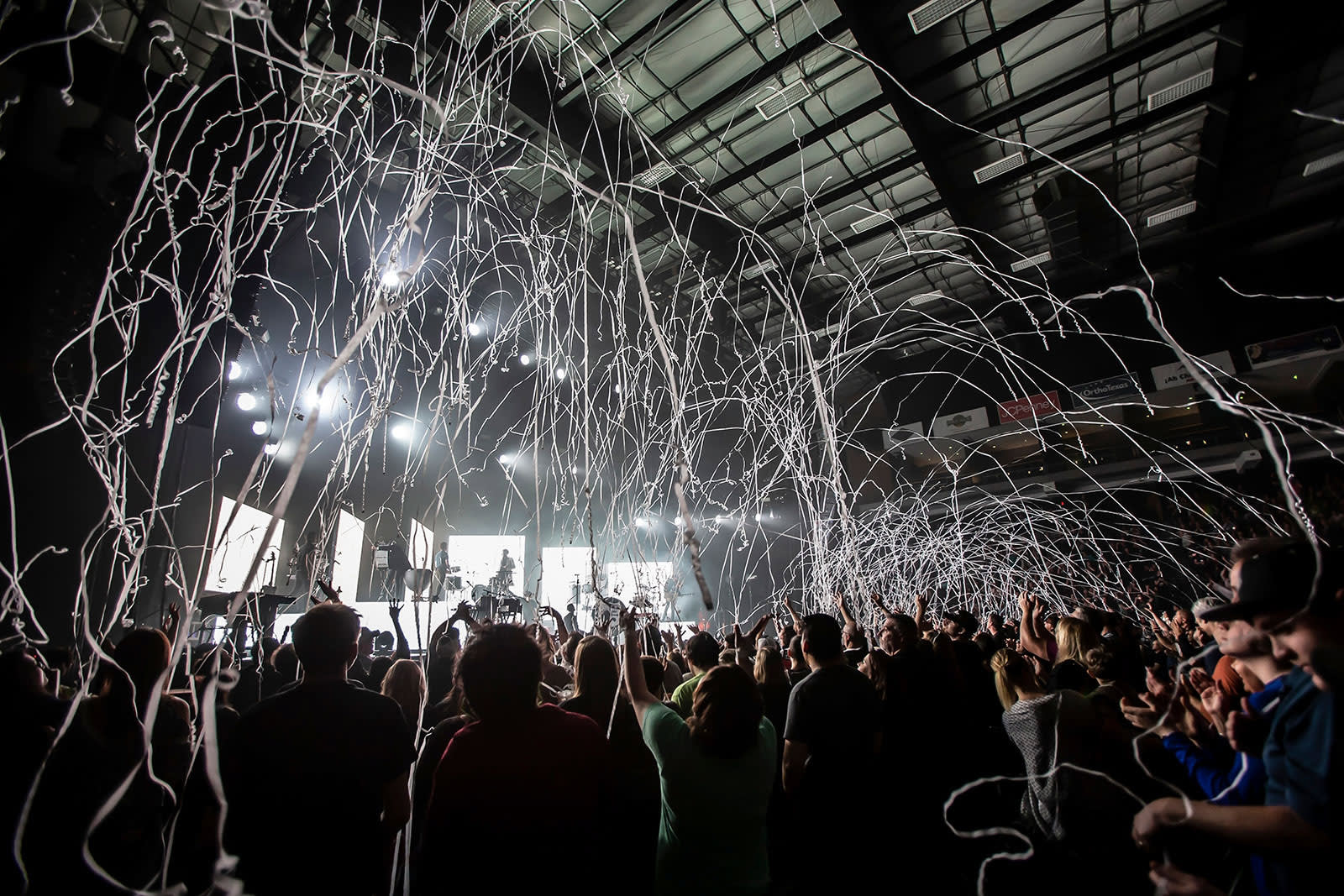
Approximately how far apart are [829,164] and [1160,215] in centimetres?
477

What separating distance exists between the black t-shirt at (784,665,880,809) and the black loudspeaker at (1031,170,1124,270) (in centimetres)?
715

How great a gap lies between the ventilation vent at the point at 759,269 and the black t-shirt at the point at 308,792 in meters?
6.74

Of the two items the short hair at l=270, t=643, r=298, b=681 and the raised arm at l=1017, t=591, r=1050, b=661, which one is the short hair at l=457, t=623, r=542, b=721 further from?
the raised arm at l=1017, t=591, r=1050, b=661

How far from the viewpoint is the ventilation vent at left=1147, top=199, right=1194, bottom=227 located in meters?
7.32

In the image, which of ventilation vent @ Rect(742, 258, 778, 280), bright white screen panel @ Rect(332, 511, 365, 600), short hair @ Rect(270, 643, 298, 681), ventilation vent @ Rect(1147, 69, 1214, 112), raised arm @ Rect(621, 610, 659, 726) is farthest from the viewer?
bright white screen panel @ Rect(332, 511, 365, 600)

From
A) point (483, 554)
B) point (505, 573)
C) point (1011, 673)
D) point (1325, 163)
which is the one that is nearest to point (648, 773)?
point (1011, 673)

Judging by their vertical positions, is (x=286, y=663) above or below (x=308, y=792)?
above

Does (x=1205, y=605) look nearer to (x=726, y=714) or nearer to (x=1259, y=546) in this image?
(x=1259, y=546)

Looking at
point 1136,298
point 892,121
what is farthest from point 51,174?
point 1136,298

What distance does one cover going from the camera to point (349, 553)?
940 centimetres

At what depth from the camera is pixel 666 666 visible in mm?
2736

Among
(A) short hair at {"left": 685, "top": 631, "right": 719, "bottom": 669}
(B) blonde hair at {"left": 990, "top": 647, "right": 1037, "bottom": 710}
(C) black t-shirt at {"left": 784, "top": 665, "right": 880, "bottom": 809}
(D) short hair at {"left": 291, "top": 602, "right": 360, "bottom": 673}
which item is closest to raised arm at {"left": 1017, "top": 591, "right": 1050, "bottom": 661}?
(B) blonde hair at {"left": 990, "top": 647, "right": 1037, "bottom": 710}

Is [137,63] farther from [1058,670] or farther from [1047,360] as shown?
[1047,360]

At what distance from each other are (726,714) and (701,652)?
0.93 meters
